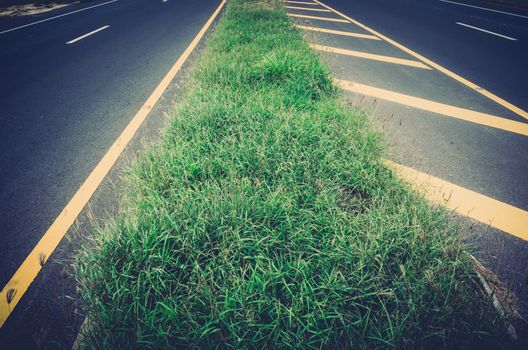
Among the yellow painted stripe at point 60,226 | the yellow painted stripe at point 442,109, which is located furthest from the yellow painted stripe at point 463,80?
the yellow painted stripe at point 60,226

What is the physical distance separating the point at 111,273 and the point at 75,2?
1662cm

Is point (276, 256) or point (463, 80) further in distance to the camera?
point (463, 80)

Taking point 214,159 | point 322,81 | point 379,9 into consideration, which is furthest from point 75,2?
point 214,159

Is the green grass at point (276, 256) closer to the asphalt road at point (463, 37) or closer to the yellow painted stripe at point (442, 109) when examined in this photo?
the yellow painted stripe at point (442, 109)

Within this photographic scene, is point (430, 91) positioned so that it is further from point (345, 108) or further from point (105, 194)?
point (105, 194)

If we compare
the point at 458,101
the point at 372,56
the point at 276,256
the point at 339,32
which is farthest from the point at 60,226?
the point at 339,32

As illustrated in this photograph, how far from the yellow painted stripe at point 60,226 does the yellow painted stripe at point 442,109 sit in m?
2.84

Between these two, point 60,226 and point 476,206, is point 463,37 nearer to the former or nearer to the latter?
point 476,206

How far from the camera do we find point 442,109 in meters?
3.71

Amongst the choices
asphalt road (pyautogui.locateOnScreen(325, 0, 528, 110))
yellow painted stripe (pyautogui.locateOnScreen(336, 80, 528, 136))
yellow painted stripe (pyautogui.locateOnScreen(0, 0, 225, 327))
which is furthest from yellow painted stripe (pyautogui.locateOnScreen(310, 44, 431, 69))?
yellow painted stripe (pyautogui.locateOnScreen(0, 0, 225, 327))

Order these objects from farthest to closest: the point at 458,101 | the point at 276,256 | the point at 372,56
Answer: the point at 372,56, the point at 458,101, the point at 276,256

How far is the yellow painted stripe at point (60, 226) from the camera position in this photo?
159 cm

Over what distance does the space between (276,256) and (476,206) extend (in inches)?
73.1

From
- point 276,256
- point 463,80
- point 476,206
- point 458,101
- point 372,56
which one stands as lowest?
point 476,206
